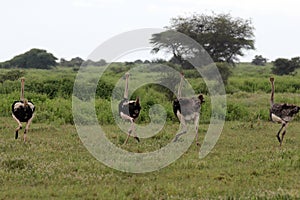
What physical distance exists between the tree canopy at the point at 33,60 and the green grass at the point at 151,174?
129 ft

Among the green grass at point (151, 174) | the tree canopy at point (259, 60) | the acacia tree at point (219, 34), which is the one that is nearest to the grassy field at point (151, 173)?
the green grass at point (151, 174)

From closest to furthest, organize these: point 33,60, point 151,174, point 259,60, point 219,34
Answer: point 151,174 < point 219,34 < point 33,60 < point 259,60

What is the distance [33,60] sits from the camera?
5194 cm

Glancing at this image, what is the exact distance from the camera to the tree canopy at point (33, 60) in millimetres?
51938

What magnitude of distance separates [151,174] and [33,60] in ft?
145

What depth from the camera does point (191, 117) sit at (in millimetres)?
13273

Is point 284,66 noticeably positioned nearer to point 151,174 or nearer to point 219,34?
point 219,34

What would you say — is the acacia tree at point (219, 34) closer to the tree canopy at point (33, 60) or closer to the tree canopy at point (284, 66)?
the tree canopy at point (284, 66)

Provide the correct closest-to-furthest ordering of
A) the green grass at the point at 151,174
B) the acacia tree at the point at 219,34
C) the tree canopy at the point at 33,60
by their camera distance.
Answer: the green grass at the point at 151,174, the acacia tree at the point at 219,34, the tree canopy at the point at 33,60

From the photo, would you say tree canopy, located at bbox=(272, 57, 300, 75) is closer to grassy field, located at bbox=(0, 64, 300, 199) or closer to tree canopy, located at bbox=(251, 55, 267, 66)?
tree canopy, located at bbox=(251, 55, 267, 66)

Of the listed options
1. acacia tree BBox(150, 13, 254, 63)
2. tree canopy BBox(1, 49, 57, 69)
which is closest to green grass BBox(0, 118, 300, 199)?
acacia tree BBox(150, 13, 254, 63)

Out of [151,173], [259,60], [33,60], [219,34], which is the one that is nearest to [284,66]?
[219,34]

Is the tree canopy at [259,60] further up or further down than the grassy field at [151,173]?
further up

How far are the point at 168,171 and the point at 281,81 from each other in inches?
860
